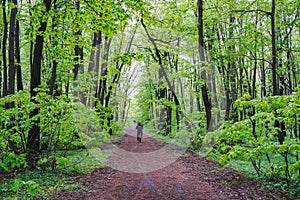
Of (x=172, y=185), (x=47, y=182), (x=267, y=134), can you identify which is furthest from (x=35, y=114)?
(x=267, y=134)

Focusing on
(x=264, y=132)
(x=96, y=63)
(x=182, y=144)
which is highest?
(x=96, y=63)

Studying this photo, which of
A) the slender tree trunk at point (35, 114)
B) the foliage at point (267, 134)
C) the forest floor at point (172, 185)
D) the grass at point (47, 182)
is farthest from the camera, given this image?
the slender tree trunk at point (35, 114)

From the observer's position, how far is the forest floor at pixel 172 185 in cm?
619

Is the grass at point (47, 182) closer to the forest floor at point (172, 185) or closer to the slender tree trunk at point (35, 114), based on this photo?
the forest floor at point (172, 185)

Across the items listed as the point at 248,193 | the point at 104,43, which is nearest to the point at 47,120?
the point at 248,193

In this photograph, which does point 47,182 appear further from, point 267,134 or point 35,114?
point 267,134

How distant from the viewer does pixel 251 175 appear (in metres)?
7.79

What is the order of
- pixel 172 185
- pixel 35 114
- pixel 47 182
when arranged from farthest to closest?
pixel 35 114 < pixel 172 185 < pixel 47 182

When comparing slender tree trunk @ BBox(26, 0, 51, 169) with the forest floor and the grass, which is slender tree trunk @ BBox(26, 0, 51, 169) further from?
the forest floor

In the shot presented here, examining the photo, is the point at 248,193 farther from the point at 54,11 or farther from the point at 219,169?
the point at 54,11

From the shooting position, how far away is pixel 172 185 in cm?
712

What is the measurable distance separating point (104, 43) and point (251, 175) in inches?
612

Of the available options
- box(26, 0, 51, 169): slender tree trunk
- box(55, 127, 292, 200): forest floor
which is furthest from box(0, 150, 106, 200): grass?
box(26, 0, 51, 169): slender tree trunk

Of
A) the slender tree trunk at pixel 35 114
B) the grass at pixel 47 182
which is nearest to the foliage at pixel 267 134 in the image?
the grass at pixel 47 182
